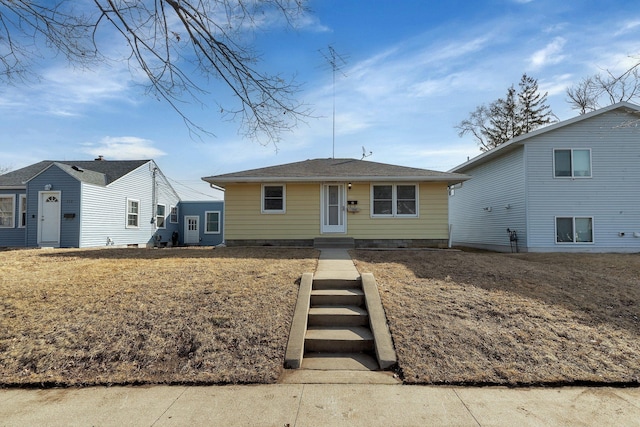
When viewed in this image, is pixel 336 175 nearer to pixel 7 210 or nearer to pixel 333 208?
pixel 333 208

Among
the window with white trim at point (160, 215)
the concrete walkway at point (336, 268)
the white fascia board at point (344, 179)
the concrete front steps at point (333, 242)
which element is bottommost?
the concrete walkway at point (336, 268)

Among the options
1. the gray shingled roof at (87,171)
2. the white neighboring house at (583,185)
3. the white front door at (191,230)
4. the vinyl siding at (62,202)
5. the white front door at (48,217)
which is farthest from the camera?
the white front door at (191,230)

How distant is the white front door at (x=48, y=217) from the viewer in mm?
14023

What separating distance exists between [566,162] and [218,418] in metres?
14.6

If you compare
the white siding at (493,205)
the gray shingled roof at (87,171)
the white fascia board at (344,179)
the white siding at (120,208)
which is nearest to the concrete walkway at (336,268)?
the white fascia board at (344,179)

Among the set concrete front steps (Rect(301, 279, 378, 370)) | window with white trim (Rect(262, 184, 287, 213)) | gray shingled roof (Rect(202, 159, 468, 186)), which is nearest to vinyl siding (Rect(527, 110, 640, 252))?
gray shingled roof (Rect(202, 159, 468, 186))

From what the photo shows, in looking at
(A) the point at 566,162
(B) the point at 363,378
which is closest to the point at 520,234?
(A) the point at 566,162

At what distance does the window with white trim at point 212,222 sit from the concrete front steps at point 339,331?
16.2 metres

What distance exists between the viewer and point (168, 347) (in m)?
4.16

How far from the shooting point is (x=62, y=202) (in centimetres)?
1402

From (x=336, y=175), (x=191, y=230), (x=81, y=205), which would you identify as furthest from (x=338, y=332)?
(x=191, y=230)

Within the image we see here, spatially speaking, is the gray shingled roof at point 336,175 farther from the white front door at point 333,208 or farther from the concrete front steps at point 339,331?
the concrete front steps at point 339,331

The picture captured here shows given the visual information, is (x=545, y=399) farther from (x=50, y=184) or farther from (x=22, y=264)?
(x=50, y=184)

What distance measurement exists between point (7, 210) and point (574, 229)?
2333 centimetres
